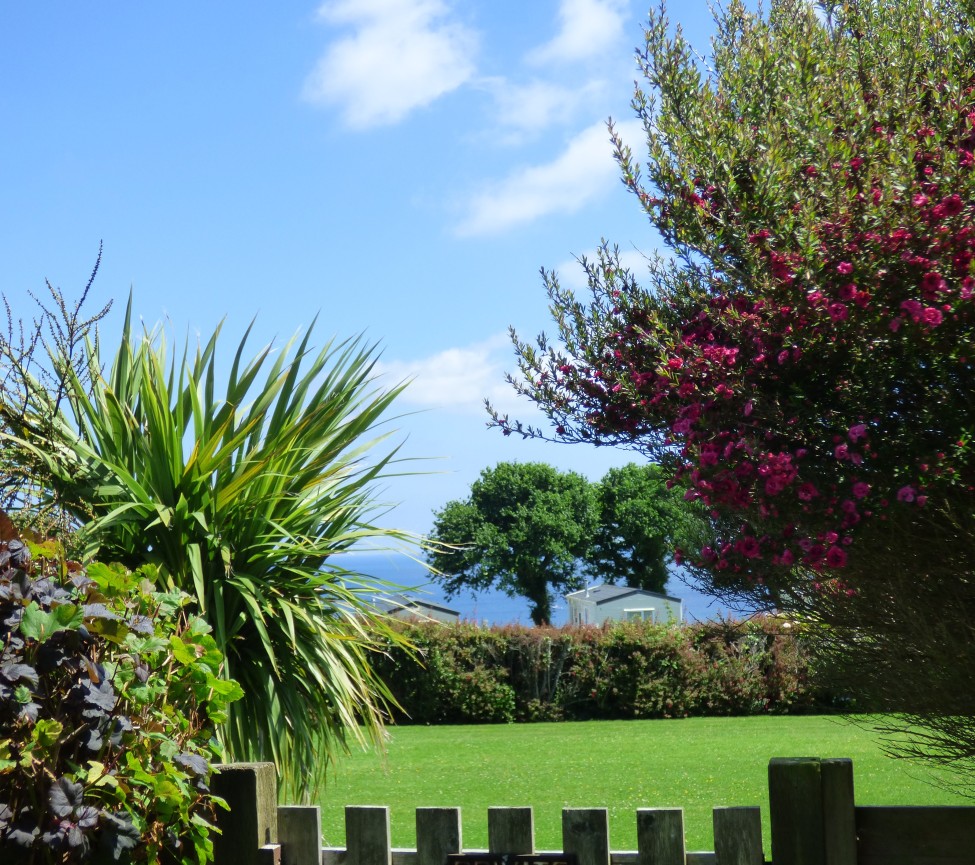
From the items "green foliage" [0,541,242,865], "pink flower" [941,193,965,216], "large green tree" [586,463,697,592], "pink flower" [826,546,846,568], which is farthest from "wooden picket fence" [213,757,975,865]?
"large green tree" [586,463,697,592]

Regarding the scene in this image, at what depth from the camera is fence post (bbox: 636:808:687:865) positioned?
2.50 metres

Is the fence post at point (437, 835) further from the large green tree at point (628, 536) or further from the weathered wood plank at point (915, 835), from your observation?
the large green tree at point (628, 536)

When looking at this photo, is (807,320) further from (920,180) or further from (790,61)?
(790,61)

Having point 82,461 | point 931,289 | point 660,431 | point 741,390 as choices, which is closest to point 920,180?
point 931,289

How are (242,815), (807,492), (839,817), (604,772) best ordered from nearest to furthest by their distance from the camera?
(839,817) < (242,815) < (807,492) < (604,772)

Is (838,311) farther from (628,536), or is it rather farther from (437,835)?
(628,536)

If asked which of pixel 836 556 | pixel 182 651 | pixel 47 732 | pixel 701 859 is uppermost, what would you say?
pixel 836 556

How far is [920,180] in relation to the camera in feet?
9.45

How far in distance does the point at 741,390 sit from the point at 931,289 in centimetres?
58

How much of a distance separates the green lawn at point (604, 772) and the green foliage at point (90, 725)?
3.98 m

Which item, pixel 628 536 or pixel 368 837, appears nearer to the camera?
pixel 368 837

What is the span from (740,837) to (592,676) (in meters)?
15.9

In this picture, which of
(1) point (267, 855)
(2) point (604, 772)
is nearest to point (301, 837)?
(1) point (267, 855)

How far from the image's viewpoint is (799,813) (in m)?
2.37
